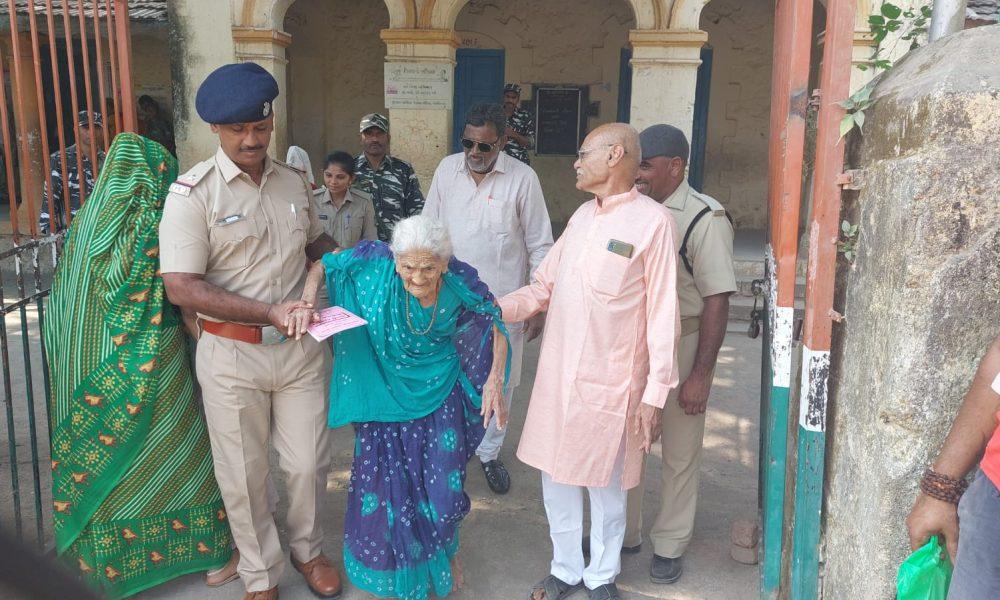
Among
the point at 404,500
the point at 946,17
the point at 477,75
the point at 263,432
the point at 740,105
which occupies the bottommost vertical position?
the point at 404,500

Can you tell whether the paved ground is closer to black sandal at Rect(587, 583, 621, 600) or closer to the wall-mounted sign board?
black sandal at Rect(587, 583, 621, 600)

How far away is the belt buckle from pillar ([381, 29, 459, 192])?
4.99 meters

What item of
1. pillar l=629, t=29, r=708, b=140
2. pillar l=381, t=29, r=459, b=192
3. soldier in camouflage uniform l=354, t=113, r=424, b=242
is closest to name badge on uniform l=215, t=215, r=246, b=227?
soldier in camouflage uniform l=354, t=113, r=424, b=242

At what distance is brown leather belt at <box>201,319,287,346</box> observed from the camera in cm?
278

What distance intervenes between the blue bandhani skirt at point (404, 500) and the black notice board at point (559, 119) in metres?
8.27

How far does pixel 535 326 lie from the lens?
11.8 ft

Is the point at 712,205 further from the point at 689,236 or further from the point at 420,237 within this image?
the point at 420,237

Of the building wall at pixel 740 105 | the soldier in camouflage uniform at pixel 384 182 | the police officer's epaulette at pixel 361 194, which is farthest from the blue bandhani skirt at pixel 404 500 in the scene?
the building wall at pixel 740 105

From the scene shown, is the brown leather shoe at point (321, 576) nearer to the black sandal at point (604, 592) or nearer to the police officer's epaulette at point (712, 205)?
the black sandal at point (604, 592)

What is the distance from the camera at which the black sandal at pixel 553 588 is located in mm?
3039

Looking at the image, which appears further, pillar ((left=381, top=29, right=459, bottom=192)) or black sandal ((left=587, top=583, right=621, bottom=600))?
pillar ((left=381, top=29, right=459, bottom=192))

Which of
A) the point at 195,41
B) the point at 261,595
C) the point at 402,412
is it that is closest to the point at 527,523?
the point at 402,412

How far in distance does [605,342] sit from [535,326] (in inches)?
34.8

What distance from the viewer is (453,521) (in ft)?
9.76
